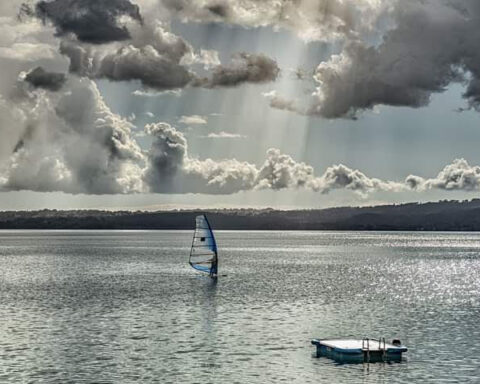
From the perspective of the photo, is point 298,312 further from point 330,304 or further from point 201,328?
point 201,328

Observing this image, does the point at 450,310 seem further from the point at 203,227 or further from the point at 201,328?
the point at 203,227

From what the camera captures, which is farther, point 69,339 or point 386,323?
point 386,323

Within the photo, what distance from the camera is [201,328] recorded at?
299 ft

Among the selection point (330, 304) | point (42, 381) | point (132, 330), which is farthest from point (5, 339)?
point (330, 304)

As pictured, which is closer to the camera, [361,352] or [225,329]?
[361,352]

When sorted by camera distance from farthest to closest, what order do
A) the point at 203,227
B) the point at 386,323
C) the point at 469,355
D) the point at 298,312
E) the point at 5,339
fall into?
the point at 203,227, the point at 298,312, the point at 386,323, the point at 5,339, the point at 469,355

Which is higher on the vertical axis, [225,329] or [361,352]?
[361,352]

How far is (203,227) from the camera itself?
16238 centimetres

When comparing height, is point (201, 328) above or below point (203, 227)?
below

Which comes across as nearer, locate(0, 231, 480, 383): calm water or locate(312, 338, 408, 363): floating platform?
locate(0, 231, 480, 383): calm water

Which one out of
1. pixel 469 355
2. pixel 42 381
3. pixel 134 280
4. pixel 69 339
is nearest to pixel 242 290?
pixel 134 280

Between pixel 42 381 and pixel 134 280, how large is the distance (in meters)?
109

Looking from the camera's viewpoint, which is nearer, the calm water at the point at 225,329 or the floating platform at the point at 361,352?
the calm water at the point at 225,329

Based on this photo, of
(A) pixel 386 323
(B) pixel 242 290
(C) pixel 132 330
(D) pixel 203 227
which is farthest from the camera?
(D) pixel 203 227
